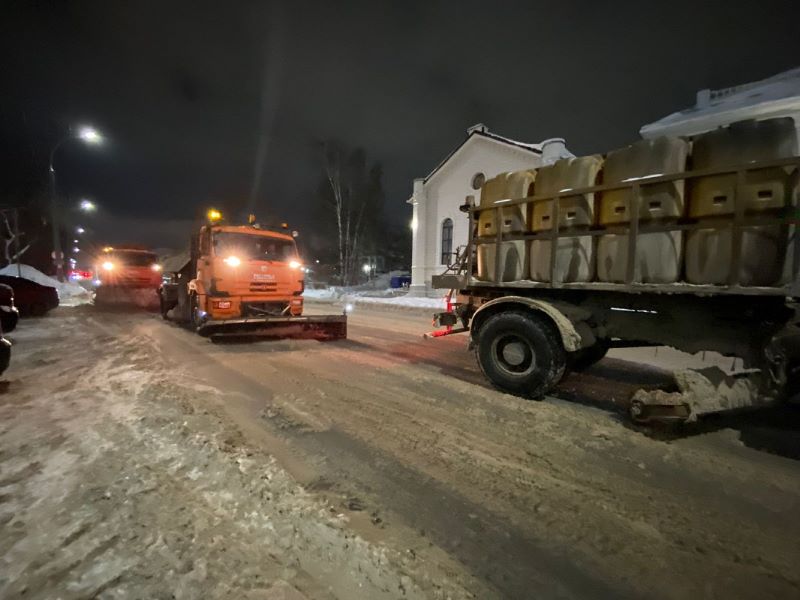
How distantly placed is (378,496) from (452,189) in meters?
22.2

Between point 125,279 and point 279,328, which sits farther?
point 125,279

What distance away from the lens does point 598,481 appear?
2.98 m

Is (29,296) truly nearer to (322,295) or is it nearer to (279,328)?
(279,328)

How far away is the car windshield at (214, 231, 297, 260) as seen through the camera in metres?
8.31

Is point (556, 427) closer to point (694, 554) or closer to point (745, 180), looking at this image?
point (694, 554)

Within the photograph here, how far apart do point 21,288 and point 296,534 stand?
635 inches

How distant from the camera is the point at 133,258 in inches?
617

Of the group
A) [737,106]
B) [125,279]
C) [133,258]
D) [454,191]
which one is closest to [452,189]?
[454,191]

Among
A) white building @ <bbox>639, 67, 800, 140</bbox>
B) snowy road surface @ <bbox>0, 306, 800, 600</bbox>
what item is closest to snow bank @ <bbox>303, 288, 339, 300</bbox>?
white building @ <bbox>639, 67, 800, 140</bbox>

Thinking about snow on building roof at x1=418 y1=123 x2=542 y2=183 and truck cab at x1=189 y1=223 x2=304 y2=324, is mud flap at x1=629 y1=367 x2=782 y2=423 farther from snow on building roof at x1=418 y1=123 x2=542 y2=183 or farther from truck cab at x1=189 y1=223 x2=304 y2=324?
snow on building roof at x1=418 y1=123 x2=542 y2=183

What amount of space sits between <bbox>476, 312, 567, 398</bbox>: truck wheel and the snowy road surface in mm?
240

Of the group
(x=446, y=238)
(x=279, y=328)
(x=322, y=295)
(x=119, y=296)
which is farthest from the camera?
(x=322, y=295)

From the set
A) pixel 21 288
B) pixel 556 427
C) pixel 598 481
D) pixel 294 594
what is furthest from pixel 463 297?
pixel 21 288

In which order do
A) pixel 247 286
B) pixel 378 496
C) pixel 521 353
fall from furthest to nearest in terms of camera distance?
1. pixel 247 286
2. pixel 521 353
3. pixel 378 496
